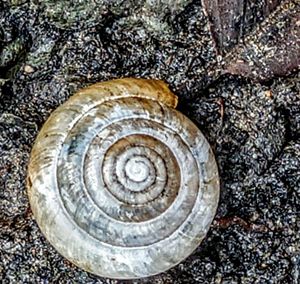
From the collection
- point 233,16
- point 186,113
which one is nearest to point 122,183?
point 186,113

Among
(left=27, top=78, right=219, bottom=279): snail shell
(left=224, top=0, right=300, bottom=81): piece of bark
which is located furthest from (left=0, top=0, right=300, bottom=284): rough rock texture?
(left=27, top=78, right=219, bottom=279): snail shell

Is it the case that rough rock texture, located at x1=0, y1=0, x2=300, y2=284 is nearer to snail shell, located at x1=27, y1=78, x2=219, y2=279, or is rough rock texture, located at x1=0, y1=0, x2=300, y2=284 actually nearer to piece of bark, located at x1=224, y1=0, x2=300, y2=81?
piece of bark, located at x1=224, y1=0, x2=300, y2=81

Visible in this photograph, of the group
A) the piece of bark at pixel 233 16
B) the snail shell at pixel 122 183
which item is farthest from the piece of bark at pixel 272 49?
the snail shell at pixel 122 183

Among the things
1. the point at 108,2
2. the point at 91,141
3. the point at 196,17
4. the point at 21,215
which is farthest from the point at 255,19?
the point at 21,215

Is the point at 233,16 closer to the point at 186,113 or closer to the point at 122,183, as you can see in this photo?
the point at 186,113

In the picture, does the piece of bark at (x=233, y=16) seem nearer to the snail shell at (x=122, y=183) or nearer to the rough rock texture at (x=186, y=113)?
the rough rock texture at (x=186, y=113)

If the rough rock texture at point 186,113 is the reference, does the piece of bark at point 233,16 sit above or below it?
above
